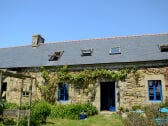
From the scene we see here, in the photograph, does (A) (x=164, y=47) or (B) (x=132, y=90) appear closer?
(B) (x=132, y=90)

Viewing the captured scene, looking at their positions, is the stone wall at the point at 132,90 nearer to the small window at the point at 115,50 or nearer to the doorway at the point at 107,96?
the doorway at the point at 107,96

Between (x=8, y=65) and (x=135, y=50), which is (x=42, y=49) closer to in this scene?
(x=8, y=65)

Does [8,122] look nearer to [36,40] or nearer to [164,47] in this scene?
[164,47]

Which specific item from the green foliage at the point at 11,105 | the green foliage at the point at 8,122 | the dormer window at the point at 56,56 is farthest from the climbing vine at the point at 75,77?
the green foliage at the point at 8,122

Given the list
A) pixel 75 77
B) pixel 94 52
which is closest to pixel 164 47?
pixel 94 52

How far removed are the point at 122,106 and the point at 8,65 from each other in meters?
10.9

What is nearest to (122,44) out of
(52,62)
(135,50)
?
(135,50)

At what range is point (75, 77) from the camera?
1780 centimetres

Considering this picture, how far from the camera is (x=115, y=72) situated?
17.3m

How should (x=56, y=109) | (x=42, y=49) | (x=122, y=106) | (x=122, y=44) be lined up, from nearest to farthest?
(x=56, y=109) < (x=122, y=106) < (x=122, y=44) < (x=42, y=49)

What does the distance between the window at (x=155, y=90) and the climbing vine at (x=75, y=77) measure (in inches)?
51.9

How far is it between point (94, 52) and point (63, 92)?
4.30 metres

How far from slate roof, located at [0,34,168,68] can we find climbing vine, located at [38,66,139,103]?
73 centimetres

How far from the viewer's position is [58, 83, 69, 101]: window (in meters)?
18.3
